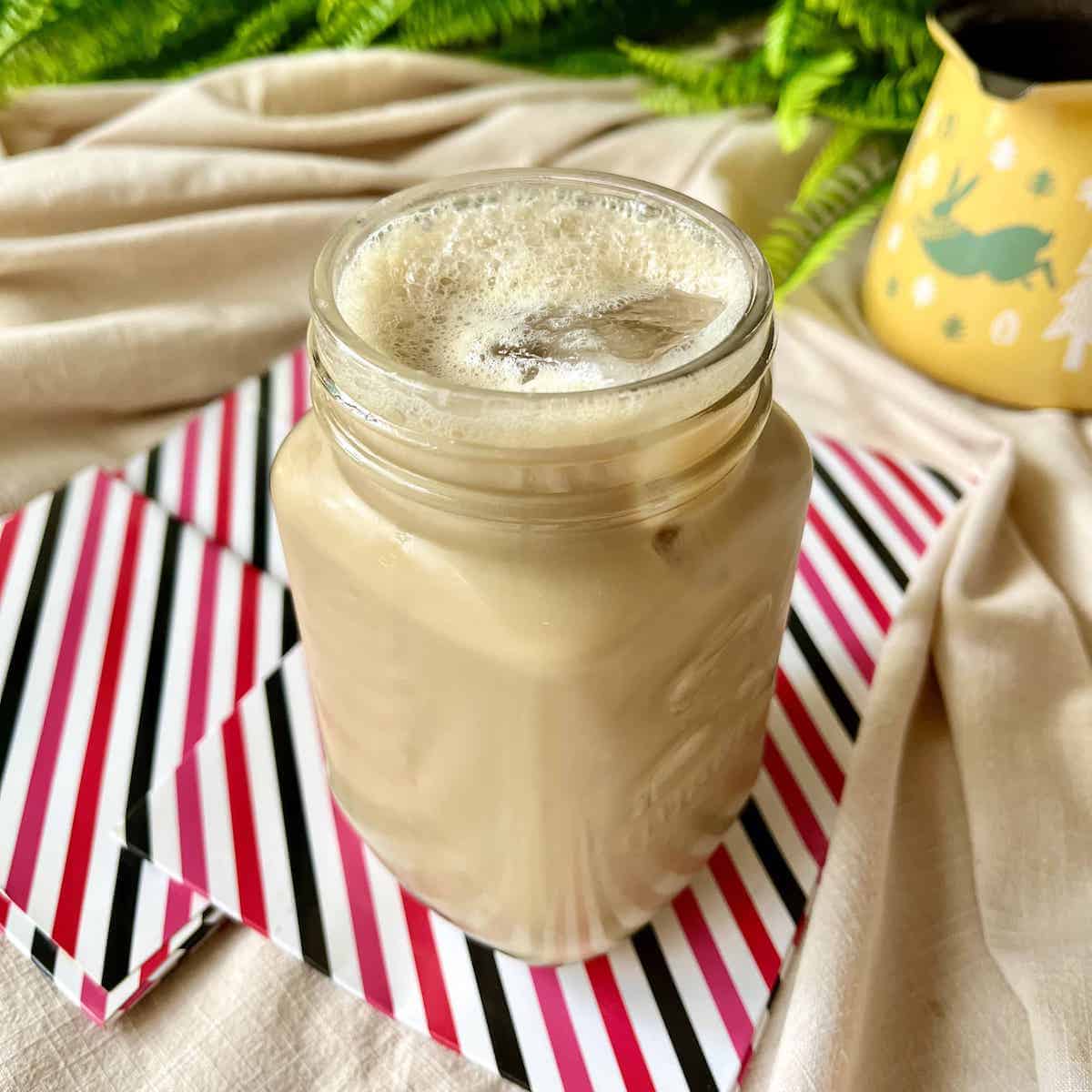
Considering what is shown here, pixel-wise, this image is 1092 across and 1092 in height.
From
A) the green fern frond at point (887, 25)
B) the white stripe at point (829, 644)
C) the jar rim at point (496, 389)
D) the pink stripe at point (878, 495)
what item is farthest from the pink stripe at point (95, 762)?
the green fern frond at point (887, 25)

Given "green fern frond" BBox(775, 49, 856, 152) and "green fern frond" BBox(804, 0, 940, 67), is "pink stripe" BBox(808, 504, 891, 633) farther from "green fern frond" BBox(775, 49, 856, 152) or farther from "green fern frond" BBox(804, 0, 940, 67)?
"green fern frond" BBox(804, 0, 940, 67)

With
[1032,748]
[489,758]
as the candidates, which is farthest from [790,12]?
[489,758]

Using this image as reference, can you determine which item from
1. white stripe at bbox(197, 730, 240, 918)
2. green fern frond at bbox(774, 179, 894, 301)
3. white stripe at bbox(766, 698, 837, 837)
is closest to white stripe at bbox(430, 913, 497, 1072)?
white stripe at bbox(197, 730, 240, 918)

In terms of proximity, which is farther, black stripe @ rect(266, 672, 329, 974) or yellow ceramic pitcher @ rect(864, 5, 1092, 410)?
yellow ceramic pitcher @ rect(864, 5, 1092, 410)

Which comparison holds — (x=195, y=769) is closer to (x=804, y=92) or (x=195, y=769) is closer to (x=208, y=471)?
(x=208, y=471)

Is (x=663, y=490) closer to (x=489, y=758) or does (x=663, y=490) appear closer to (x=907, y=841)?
(x=489, y=758)

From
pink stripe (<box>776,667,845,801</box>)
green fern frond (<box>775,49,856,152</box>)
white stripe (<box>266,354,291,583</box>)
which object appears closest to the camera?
pink stripe (<box>776,667,845,801</box>)

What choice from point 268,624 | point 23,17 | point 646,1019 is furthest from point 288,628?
point 23,17
